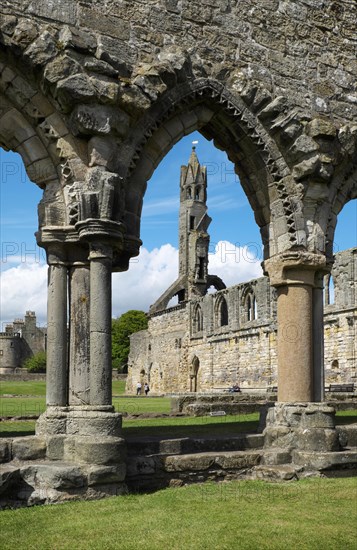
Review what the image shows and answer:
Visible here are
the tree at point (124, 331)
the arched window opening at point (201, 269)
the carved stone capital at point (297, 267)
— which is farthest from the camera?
the tree at point (124, 331)

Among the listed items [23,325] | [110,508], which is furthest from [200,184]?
[110,508]

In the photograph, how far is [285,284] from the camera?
Answer: 8344mm

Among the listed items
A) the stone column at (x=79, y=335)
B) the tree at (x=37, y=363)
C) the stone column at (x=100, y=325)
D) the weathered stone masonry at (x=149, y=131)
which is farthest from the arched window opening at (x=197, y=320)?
the stone column at (x=100, y=325)

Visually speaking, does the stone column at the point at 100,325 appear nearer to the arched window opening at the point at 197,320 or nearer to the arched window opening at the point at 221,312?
the arched window opening at the point at 221,312

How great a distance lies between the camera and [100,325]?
6664 millimetres

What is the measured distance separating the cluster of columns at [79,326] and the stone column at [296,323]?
2.39 metres

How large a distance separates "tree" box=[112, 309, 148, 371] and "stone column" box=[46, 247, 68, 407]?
6651cm

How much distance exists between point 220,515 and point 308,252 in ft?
12.0

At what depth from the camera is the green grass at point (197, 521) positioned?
16.1 feet

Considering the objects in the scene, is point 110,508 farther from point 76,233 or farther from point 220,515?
point 76,233

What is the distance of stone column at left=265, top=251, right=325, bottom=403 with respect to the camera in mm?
8141

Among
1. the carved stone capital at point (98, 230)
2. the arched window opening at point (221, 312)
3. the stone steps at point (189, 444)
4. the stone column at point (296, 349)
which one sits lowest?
the stone steps at point (189, 444)

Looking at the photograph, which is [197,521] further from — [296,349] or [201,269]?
[201,269]

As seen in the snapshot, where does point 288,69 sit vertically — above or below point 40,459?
above
